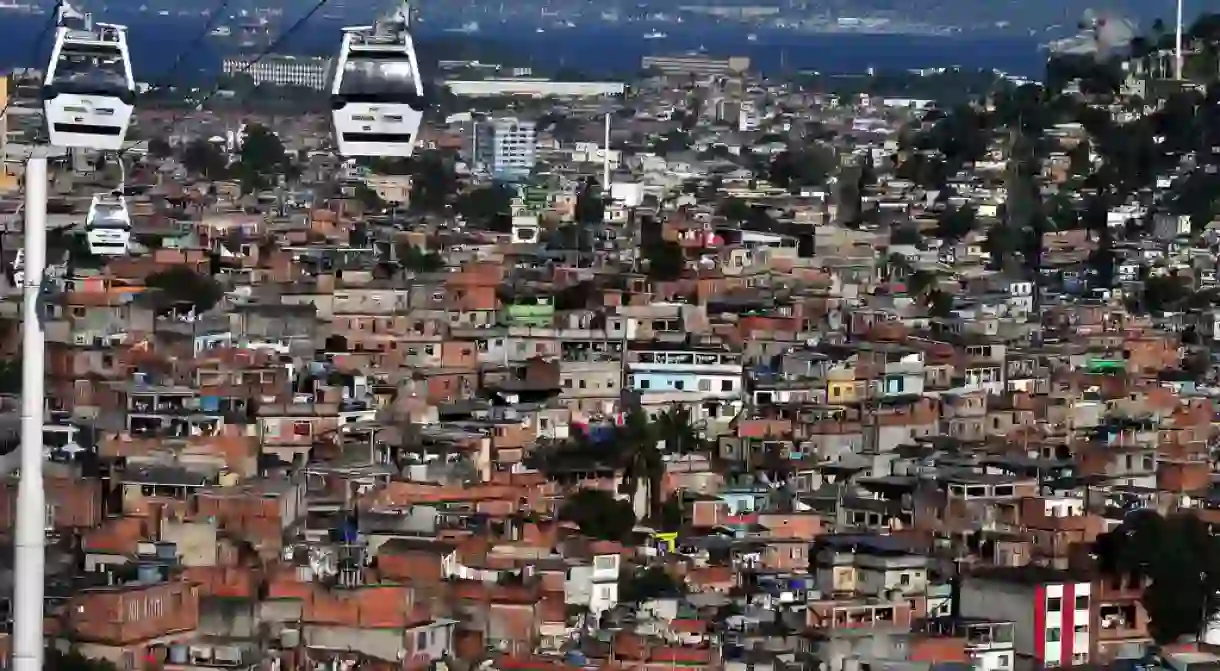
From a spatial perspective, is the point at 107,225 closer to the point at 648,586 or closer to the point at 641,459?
the point at 641,459

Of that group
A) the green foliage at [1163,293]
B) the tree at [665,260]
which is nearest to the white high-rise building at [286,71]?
the tree at [665,260]

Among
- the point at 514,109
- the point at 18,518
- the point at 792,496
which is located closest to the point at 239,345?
the point at 792,496

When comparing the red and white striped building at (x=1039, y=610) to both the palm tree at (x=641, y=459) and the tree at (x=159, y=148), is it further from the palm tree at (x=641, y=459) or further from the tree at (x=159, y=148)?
the tree at (x=159, y=148)

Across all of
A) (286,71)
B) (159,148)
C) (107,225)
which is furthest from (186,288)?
(286,71)

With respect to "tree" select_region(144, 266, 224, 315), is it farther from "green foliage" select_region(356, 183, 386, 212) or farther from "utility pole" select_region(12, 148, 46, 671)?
"utility pole" select_region(12, 148, 46, 671)

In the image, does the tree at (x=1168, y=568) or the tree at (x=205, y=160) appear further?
the tree at (x=205, y=160)

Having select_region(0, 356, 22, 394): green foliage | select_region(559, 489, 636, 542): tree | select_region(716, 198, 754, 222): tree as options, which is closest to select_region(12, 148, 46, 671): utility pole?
select_region(559, 489, 636, 542): tree
